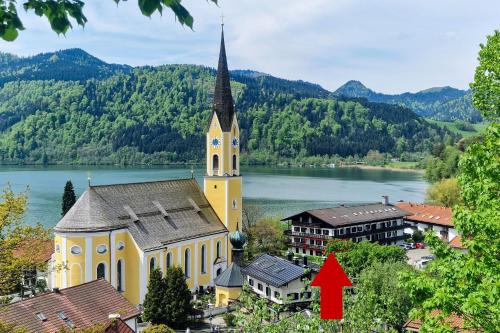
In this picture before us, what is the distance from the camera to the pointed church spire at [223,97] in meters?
39.4

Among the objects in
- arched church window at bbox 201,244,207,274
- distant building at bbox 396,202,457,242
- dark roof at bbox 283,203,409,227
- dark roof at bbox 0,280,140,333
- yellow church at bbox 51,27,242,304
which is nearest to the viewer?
dark roof at bbox 0,280,140,333

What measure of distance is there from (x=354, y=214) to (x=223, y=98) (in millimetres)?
20672

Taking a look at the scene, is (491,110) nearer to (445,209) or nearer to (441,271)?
(441,271)

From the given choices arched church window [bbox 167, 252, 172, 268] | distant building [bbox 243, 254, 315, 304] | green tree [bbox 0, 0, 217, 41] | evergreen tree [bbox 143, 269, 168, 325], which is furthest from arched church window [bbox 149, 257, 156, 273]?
green tree [bbox 0, 0, 217, 41]

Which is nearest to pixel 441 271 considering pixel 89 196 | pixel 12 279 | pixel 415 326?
pixel 12 279

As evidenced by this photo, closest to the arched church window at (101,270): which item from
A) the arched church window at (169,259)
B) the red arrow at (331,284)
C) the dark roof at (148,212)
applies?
the dark roof at (148,212)

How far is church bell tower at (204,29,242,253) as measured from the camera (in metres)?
39.4

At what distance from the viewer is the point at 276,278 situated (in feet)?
109

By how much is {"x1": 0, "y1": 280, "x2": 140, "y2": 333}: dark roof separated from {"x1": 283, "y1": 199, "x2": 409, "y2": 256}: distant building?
28.7 metres

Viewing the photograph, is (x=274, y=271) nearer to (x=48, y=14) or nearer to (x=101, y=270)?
(x=101, y=270)

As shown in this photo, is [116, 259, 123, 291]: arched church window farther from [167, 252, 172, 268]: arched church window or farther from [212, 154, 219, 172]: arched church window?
[212, 154, 219, 172]: arched church window

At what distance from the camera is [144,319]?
29125 millimetres

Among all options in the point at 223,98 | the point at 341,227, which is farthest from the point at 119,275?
the point at 341,227

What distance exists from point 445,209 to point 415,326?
42.2 meters
